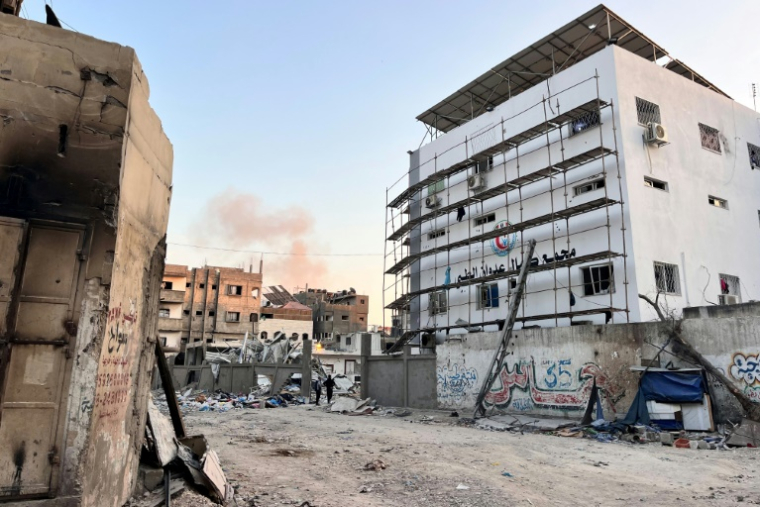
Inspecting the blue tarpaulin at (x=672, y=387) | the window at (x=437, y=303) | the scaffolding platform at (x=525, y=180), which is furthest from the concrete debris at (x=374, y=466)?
the window at (x=437, y=303)

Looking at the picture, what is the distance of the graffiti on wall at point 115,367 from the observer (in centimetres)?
427

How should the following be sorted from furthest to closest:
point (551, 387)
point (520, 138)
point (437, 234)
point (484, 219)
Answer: point (437, 234) < point (484, 219) < point (520, 138) < point (551, 387)

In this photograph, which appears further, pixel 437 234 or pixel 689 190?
pixel 437 234

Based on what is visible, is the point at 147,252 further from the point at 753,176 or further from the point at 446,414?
the point at 753,176

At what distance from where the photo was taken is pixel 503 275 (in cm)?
2014

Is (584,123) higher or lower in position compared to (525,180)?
higher

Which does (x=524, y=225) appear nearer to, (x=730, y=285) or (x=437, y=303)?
(x=437, y=303)

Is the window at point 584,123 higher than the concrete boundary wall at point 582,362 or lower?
higher

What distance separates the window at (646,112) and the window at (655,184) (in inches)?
80.0

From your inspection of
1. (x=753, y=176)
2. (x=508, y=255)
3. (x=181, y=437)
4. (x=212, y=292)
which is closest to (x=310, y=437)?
(x=181, y=437)

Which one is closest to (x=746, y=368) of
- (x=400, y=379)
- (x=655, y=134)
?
(x=655, y=134)

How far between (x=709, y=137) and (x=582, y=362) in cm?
1266

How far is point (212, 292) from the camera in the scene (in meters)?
52.1

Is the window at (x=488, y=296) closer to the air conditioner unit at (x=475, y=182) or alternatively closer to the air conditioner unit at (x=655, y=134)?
the air conditioner unit at (x=475, y=182)
